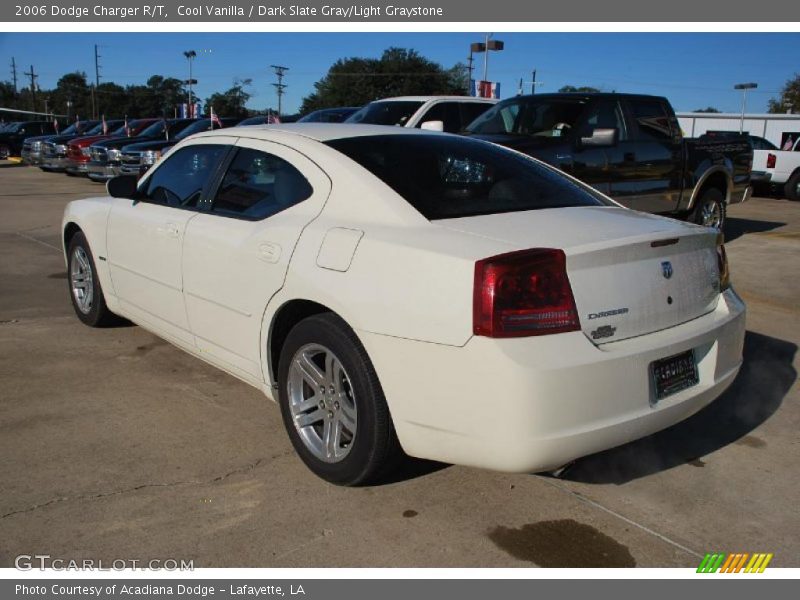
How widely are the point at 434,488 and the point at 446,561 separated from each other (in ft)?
1.84

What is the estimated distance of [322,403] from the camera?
3301 millimetres

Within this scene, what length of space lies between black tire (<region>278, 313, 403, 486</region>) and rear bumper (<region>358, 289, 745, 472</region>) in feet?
0.24

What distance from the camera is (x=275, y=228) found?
3.46 metres

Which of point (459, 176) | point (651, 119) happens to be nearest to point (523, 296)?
point (459, 176)

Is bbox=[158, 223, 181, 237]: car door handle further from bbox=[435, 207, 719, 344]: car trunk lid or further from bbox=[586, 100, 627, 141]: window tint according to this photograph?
bbox=[586, 100, 627, 141]: window tint

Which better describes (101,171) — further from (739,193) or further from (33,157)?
(739,193)

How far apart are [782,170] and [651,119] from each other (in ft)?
37.6

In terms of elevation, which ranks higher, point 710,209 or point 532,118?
point 532,118

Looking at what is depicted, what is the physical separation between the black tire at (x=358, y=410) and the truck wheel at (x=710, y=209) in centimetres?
732

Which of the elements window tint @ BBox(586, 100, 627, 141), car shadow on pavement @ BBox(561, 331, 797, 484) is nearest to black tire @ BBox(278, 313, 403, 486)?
car shadow on pavement @ BBox(561, 331, 797, 484)

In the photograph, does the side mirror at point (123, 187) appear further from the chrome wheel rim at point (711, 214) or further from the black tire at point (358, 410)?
the chrome wheel rim at point (711, 214)

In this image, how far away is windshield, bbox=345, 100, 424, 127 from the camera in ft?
34.9

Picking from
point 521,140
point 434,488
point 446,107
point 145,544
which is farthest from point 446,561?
point 446,107
